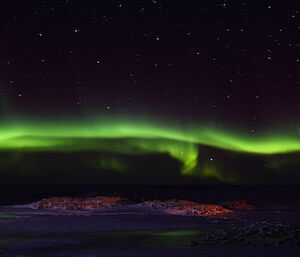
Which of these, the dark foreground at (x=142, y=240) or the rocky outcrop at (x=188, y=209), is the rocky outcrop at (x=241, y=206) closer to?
the rocky outcrop at (x=188, y=209)

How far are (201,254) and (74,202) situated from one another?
28.3 m

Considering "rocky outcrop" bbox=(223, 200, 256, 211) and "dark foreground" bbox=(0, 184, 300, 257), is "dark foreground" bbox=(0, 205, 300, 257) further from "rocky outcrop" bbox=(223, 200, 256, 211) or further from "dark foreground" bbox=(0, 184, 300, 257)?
"rocky outcrop" bbox=(223, 200, 256, 211)

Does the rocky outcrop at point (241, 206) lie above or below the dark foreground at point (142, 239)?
above

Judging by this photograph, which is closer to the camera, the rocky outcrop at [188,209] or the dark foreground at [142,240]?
the dark foreground at [142,240]

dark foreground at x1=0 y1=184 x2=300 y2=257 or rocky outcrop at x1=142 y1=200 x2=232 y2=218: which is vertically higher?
rocky outcrop at x1=142 y1=200 x2=232 y2=218

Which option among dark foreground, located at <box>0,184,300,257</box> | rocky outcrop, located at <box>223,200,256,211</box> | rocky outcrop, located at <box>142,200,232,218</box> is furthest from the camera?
rocky outcrop, located at <box>223,200,256,211</box>

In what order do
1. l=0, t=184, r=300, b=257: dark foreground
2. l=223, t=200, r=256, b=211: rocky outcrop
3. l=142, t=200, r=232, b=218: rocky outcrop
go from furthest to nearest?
l=223, t=200, r=256, b=211: rocky outcrop < l=142, t=200, r=232, b=218: rocky outcrop < l=0, t=184, r=300, b=257: dark foreground

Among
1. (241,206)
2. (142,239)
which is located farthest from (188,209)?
(142,239)

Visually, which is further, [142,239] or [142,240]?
[142,239]

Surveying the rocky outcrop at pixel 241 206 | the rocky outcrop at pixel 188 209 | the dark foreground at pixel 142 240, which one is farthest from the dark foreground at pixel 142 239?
the rocky outcrop at pixel 241 206

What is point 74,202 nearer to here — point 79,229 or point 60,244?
point 79,229

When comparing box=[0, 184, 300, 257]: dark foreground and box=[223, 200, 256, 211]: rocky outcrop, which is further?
box=[223, 200, 256, 211]: rocky outcrop

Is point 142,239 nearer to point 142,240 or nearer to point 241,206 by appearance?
point 142,240

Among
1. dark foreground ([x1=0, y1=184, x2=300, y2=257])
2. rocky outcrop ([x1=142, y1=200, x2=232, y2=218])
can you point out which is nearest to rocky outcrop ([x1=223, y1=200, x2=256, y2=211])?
rocky outcrop ([x1=142, y1=200, x2=232, y2=218])
